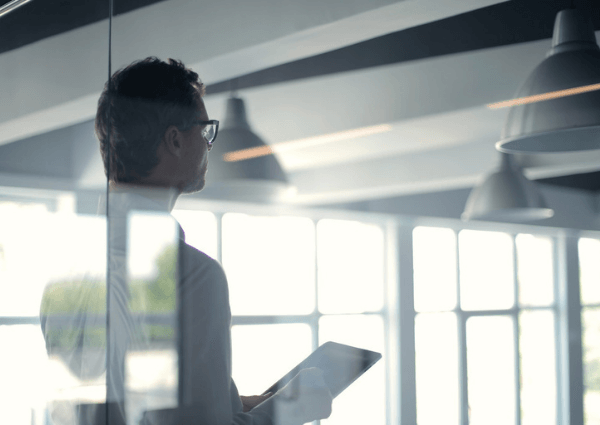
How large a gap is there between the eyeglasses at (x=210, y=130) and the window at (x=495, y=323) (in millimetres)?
536

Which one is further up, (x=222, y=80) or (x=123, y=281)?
(x=222, y=80)

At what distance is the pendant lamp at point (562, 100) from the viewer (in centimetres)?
80

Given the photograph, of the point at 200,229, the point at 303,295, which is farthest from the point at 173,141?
the point at 303,295

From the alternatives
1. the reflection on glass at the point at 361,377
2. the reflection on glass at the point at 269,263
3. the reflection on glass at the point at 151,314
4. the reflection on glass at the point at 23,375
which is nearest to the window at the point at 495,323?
the reflection on glass at the point at 361,377

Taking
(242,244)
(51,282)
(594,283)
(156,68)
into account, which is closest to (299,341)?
(242,244)

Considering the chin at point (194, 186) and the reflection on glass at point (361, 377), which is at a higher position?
the chin at point (194, 186)

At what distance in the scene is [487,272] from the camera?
79 centimetres

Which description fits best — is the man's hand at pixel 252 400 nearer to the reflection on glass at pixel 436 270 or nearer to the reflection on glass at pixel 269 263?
the reflection on glass at pixel 269 263

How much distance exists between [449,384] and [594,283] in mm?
223

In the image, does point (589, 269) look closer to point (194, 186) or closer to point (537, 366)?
point (537, 366)

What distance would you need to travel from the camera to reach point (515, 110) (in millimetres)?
814

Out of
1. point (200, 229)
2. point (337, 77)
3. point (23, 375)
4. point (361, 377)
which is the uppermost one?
point (337, 77)

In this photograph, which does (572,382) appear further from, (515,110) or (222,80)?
(222,80)

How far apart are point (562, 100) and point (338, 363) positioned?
499 millimetres
